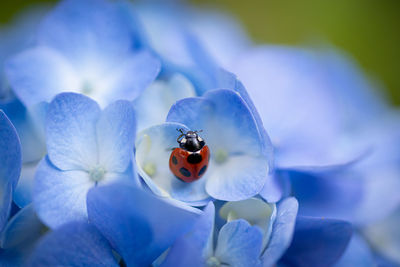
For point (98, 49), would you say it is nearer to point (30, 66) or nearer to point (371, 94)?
point (30, 66)

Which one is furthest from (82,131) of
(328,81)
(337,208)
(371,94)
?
(371,94)

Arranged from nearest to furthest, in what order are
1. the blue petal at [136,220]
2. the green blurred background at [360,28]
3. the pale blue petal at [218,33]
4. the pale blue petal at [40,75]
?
the blue petal at [136,220], the pale blue petal at [40,75], the pale blue petal at [218,33], the green blurred background at [360,28]

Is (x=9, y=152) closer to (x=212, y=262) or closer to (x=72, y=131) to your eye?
(x=72, y=131)

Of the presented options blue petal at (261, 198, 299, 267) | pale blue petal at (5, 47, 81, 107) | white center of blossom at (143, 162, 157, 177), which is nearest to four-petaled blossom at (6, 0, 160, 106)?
pale blue petal at (5, 47, 81, 107)

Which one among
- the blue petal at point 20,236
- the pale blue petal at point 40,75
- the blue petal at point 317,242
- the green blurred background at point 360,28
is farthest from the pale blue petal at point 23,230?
the green blurred background at point 360,28

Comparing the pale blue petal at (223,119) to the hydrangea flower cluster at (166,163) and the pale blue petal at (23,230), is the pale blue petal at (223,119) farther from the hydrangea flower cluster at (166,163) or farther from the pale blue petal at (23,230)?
the pale blue petal at (23,230)

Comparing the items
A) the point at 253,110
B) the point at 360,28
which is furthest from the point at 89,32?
the point at 360,28

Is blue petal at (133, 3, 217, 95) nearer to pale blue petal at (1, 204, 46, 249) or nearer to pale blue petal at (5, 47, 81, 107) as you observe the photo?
pale blue petal at (5, 47, 81, 107)
